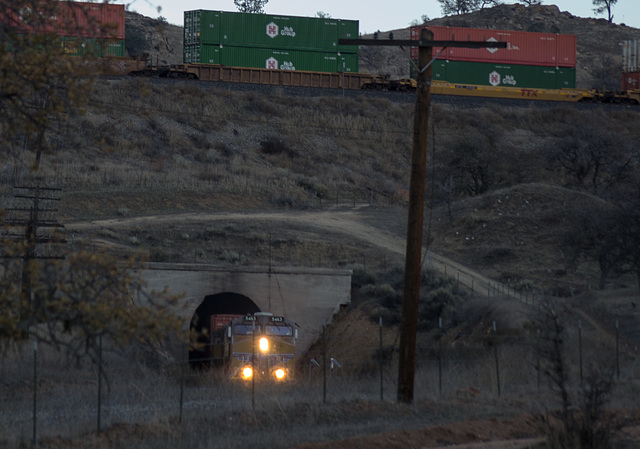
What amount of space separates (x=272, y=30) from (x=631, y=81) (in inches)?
1404

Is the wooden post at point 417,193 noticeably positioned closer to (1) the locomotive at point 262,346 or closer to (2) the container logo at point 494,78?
(1) the locomotive at point 262,346

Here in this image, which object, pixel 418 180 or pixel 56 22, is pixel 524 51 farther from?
pixel 56 22

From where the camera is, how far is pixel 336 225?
43.1 metres

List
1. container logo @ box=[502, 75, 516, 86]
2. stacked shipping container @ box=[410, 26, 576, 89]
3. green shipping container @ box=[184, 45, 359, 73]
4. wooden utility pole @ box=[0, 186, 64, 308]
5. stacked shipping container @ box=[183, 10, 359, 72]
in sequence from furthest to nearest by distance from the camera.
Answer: container logo @ box=[502, 75, 516, 86], stacked shipping container @ box=[410, 26, 576, 89], green shipping container @ box=[184, 45, 359, 73], stacked shipping container @ box=[183, 10, 359, 72], wooden utility pole @ box=[0, 186, 64, 308]

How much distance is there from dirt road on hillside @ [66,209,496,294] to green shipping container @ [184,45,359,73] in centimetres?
2598

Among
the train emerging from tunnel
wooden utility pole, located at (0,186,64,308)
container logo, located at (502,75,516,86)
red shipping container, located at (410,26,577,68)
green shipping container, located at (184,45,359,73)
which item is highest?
red shipping container, located at (410,26,577,68)

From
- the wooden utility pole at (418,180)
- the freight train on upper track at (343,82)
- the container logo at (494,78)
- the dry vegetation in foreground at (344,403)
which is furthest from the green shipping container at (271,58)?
the wooden utility pole at (418,180)

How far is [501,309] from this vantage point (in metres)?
27.3

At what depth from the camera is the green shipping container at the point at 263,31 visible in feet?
221

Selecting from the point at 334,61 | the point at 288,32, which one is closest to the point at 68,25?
the point at 288,32

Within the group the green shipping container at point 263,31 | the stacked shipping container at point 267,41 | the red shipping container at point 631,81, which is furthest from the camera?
the red shipping container at point 631,81

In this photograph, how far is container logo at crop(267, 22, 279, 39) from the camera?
6912 centimetres

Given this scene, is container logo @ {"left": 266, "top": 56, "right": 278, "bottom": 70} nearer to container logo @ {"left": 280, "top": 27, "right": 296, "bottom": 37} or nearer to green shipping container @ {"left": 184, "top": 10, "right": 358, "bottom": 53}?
green shipping container @ {"left": 184, "top": 10, "right": 358, "bottom": 53}

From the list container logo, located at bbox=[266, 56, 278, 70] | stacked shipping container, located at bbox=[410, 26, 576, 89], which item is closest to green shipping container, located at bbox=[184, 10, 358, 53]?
container logo, located at bbox=[266, 56, 278, 70]
